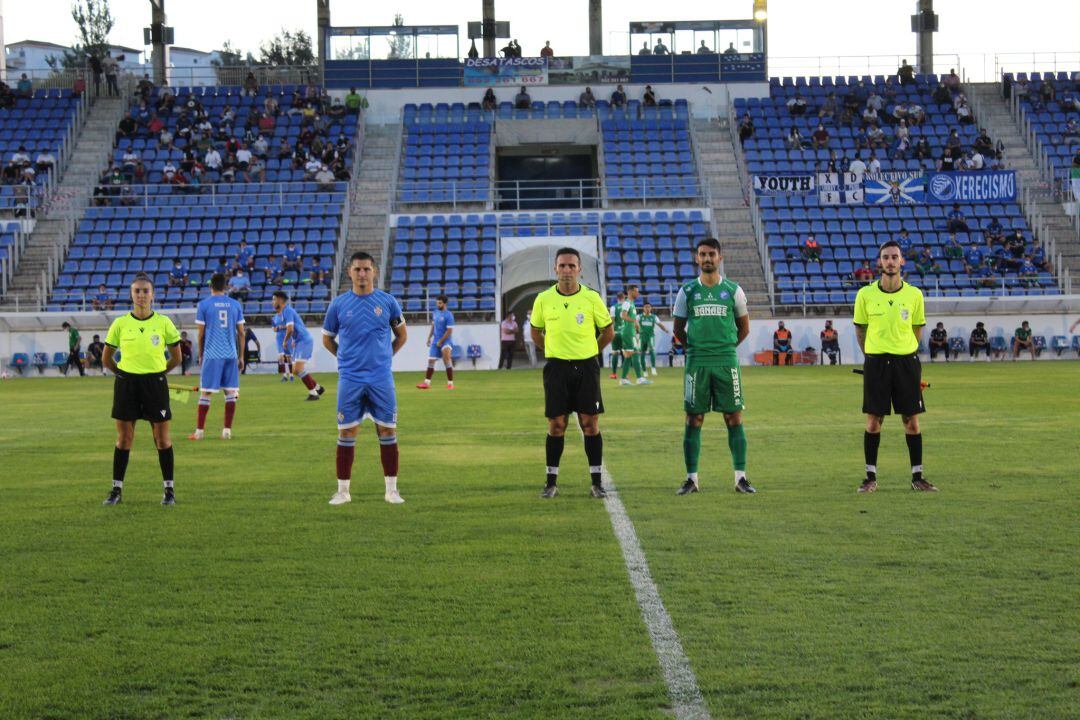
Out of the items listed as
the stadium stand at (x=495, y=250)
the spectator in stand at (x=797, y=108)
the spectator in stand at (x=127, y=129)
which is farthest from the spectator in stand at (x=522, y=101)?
the spectator in stand at (x=127, y=129)

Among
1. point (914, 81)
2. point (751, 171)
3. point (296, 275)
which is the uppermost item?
point (914, 81)

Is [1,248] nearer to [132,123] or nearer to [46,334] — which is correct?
[46,334]

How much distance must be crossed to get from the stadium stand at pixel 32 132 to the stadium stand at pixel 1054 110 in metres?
36.1

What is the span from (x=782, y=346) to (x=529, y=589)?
31.9 m

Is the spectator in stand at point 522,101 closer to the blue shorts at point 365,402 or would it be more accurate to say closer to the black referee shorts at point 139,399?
the black referee shorts at point 139,399

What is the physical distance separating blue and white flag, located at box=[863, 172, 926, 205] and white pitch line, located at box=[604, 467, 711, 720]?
37.1 metres

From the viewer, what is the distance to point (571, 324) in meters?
10.4

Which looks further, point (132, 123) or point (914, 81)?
point (914, 81)

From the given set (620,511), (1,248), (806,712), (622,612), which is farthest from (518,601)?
(1,248)

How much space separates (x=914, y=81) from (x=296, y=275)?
2706cm

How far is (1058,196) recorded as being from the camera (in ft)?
143

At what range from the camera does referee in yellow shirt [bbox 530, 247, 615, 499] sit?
33.8 ft

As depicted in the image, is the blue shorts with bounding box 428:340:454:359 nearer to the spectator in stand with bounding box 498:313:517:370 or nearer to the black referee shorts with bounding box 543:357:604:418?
the spectator in stand with bounding box 498:313:517:370

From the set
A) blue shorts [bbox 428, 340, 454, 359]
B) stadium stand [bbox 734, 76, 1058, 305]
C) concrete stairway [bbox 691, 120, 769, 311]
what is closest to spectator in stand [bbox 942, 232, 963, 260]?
stadium stand [bbox 734, 76, 1058, 305]
